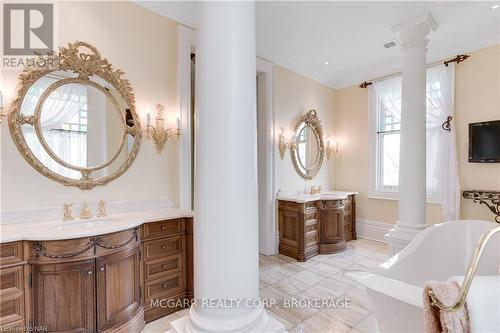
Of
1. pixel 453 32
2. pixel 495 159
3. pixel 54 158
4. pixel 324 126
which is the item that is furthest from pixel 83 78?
pixel 495 159

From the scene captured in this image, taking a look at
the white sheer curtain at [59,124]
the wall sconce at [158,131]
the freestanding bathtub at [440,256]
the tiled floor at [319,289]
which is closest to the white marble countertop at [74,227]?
the white sheer curtain at [59,124]

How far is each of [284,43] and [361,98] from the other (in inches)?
85.7

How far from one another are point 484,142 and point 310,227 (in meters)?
2.69

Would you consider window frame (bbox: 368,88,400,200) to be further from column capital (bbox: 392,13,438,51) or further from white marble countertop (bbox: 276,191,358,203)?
column capital (bbox: 392,13,438,51)

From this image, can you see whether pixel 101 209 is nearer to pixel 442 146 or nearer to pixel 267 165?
pixel 267 165

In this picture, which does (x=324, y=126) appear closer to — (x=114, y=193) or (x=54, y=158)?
(x=114, y=193)

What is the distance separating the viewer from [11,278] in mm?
1589

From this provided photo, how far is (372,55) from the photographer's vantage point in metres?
4.08

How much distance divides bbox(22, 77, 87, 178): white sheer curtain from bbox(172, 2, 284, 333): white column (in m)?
1.79

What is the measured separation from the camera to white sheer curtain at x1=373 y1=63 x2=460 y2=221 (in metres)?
3.60

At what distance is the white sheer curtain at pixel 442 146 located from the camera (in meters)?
3.60

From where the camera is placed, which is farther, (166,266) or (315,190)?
(315,190)

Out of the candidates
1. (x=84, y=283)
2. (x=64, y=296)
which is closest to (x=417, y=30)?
(x=84, y=283)

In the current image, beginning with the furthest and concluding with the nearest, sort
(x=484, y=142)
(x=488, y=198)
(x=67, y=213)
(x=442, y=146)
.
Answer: (x=442, y=146), (x=484, y=142), (x=488, y=198), (x=67, y=213)
